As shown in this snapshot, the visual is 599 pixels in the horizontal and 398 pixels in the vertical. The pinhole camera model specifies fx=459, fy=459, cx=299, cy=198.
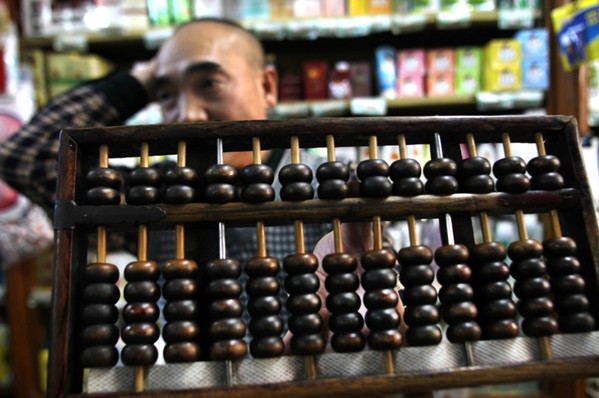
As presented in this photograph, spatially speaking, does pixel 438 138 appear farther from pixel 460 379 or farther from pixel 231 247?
pixel 231 247

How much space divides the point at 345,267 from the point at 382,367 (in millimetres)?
149

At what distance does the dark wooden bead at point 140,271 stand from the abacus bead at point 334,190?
0.92 feet

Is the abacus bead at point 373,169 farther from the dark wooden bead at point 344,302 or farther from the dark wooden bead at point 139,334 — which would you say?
the dark wooden bead at point 139,334

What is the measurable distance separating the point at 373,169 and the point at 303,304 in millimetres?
232

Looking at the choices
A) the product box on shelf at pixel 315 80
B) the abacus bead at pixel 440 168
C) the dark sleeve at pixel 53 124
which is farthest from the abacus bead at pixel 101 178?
the product box on shelf at pixel 315 80

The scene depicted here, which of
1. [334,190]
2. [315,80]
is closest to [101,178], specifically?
[334,190]

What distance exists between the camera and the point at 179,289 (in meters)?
0.67

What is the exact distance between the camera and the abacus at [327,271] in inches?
24.6

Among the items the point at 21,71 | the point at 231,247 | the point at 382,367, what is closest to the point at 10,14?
the point at 21,71

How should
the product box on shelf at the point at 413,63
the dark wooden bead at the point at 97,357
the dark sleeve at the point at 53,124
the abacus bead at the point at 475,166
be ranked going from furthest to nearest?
the product box on shelf at the point at 413,63 → the dark sleeve at the point at 53,124 → the abacus bead at the point at 475,166 → the dark wooden bead at the point at 97,357

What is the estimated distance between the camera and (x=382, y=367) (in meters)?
0.63

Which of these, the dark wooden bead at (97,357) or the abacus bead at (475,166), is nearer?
the dark wooden bead at (97,357)

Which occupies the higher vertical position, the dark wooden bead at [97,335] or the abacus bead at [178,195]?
the abacus bead at [178,195]

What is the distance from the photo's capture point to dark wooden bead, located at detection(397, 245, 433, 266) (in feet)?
2.30
